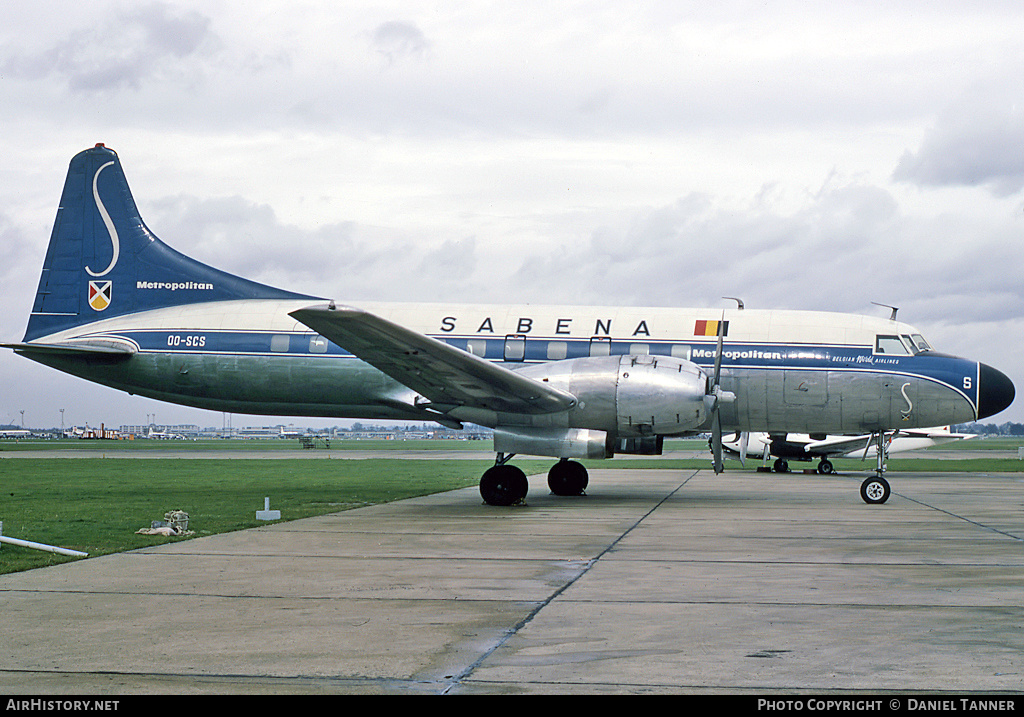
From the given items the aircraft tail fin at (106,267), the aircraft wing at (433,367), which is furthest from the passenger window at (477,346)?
the aircraft tail fin at (106,267)

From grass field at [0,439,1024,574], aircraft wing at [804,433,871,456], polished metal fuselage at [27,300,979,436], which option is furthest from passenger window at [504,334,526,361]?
aircraft wing at [804,433,871,456]

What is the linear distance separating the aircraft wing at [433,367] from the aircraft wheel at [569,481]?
458 centimetres

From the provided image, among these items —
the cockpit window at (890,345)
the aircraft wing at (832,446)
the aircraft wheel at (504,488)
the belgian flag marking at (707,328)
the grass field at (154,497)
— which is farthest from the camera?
the aircraft wing at (832,446)

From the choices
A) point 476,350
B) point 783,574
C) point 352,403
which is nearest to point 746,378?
point 476,350

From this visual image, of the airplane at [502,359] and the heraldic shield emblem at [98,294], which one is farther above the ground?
the heraldic shield emblem at [98,294]

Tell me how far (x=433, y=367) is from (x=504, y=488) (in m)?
3.05

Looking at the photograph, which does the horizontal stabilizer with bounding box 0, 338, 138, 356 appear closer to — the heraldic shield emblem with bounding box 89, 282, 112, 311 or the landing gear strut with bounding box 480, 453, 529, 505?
the heraldic shield emblem with bounding box 89, 282, 112, 311

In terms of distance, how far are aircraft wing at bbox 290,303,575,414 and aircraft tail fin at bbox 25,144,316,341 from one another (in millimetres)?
5407

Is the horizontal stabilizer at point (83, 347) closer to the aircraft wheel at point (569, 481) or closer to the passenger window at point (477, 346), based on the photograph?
the passenger window at point (477, 346)

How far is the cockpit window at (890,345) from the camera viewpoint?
20.6 meters

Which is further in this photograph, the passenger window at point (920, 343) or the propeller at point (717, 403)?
the passenger window at point (920, 343)

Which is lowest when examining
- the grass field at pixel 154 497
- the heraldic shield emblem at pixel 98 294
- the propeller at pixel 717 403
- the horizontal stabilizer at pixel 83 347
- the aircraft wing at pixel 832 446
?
the grass field at pixel 154 497

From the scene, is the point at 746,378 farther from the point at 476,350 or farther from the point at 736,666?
the point at 736,666

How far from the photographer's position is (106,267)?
22.6 meters
